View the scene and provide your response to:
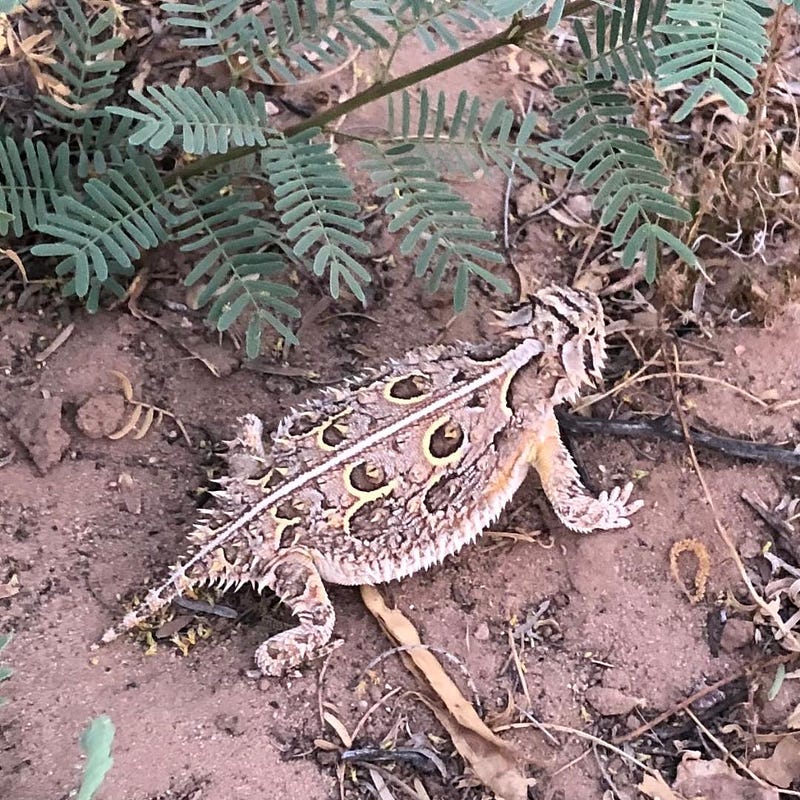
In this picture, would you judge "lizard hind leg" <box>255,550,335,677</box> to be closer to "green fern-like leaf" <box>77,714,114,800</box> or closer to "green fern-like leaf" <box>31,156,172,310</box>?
"green fern-like leaf" <box>31,156,172,310</box>

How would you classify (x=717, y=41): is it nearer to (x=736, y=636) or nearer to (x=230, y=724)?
(x=736, y=636)

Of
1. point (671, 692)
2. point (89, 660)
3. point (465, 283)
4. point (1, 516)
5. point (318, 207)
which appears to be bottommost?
point (671, 692)

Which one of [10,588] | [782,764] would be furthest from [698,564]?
[10,588]

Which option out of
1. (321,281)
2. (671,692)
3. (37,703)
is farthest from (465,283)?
(37,703)

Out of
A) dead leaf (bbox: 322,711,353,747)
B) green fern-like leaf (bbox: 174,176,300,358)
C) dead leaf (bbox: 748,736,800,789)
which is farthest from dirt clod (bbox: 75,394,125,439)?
dead leaf (bbox: 748,736,800,789)

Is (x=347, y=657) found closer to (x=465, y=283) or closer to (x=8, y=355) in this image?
(x=465, y=283)

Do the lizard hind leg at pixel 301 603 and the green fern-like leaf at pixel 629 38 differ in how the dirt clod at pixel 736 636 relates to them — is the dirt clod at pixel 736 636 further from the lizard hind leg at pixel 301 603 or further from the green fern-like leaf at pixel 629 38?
the green fern-like leaf at pixel 629 38
